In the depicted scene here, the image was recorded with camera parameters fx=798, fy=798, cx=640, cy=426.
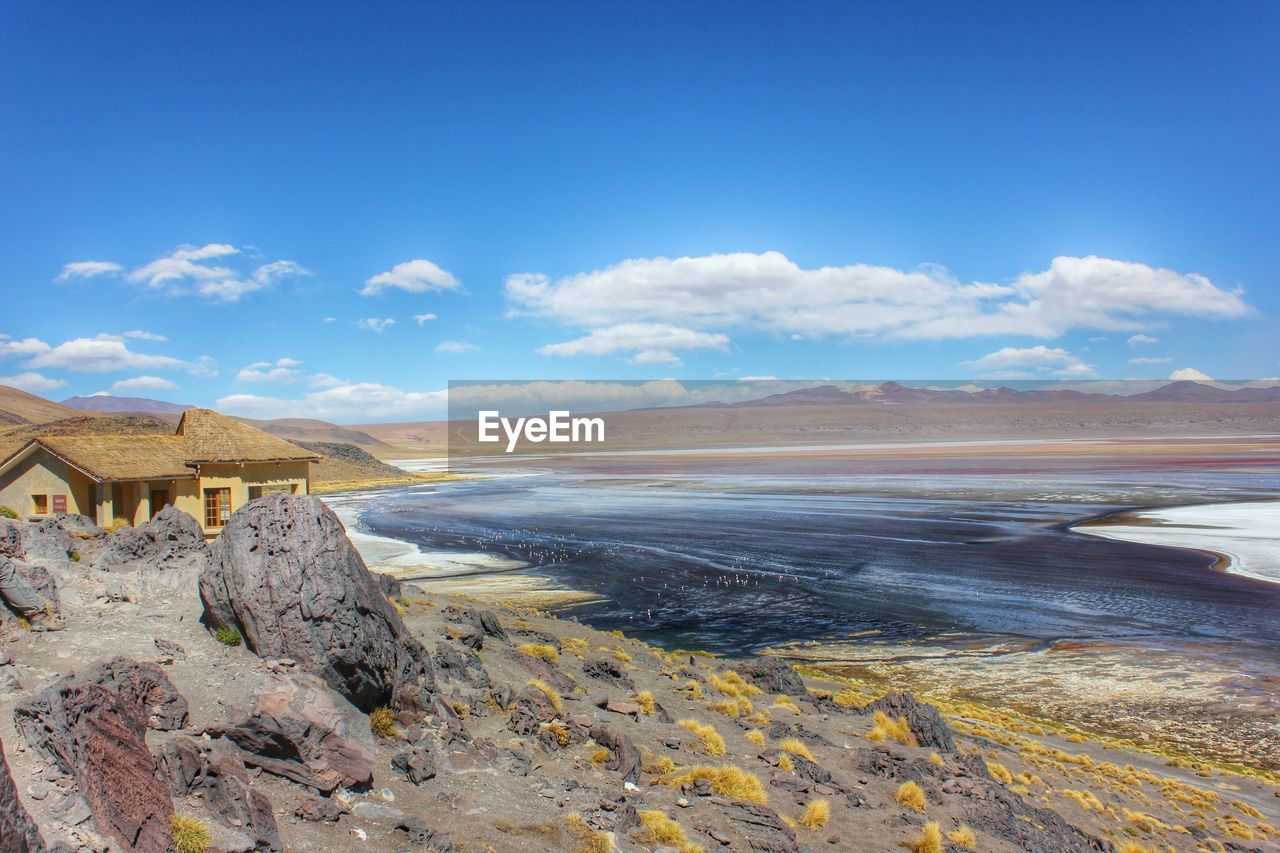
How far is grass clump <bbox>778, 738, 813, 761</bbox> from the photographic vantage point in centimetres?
1329

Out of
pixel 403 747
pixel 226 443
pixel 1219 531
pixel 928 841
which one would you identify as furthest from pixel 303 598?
pixel 1219 531

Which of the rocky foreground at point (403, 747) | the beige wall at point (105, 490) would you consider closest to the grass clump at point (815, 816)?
the rocky foreground at point (403, 747)

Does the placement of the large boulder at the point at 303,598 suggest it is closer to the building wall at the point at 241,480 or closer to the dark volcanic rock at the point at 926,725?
the dark volcanic rock at the point at 926,725

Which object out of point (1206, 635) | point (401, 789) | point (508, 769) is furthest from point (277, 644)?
point (1206, 635)

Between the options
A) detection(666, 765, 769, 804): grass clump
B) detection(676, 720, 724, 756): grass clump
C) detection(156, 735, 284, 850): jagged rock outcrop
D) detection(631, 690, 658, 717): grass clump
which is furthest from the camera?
detection(631, 690, 658, 717): grass clump

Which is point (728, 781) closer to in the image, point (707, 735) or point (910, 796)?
point (707, 735)

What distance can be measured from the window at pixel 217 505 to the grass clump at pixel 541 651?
54.3 feet

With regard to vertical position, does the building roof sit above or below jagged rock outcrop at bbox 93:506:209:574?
above

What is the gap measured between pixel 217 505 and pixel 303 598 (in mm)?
20992

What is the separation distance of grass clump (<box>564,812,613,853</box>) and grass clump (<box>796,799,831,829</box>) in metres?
3.21

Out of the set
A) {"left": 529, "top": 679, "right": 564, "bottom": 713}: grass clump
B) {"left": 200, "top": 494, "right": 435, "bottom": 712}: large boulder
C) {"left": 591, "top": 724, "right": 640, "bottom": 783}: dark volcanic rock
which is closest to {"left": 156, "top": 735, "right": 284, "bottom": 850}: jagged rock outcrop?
{"left": 200, "top": 494, "right": 435, "bottom": 712}: large boulder

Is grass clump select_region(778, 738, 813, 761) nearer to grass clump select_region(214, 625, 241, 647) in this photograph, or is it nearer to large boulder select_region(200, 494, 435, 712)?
large boulder select_region(200, 494, 435, 712)

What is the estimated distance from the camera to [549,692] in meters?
13.9

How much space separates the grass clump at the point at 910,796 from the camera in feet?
39.8
